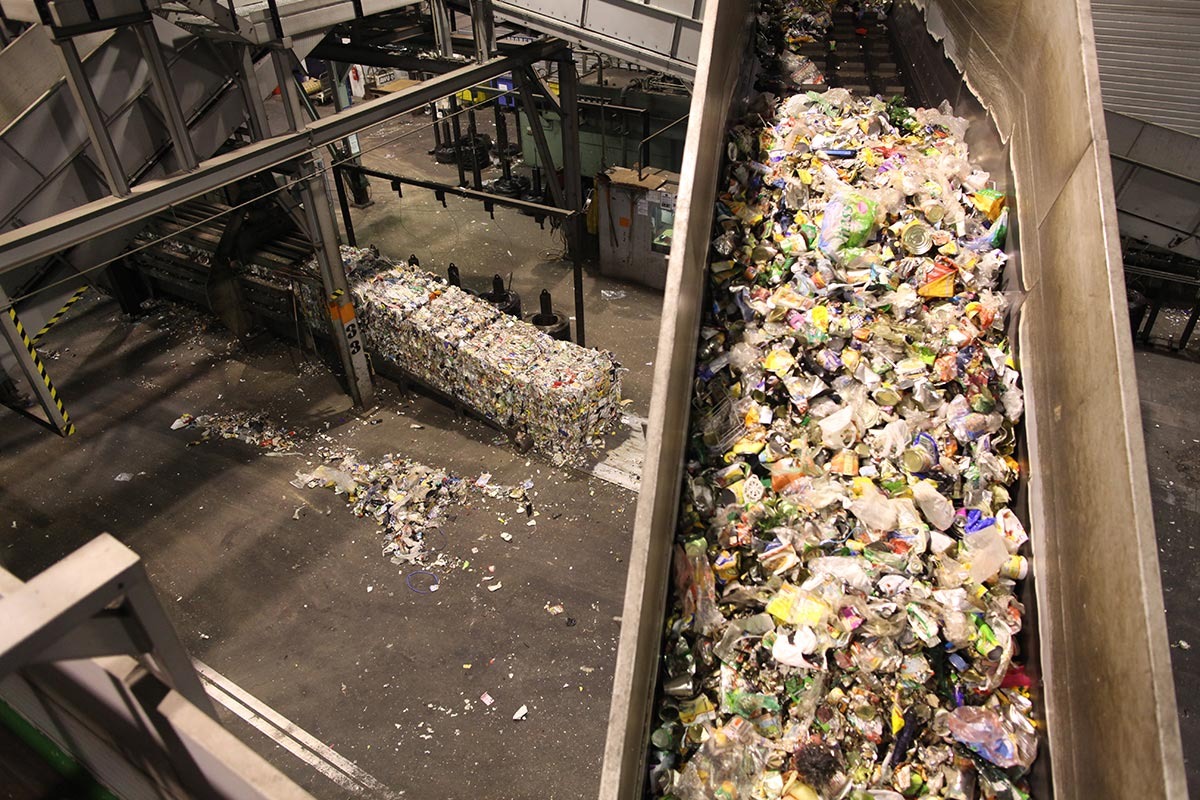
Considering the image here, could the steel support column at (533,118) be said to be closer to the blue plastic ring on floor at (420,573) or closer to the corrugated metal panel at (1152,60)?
the blue plastic ring on floor at (420,573)

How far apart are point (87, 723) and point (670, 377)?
207cm

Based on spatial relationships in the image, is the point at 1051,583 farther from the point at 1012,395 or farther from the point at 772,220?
the point at 772,220

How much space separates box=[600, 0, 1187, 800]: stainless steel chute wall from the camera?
6.60 feet

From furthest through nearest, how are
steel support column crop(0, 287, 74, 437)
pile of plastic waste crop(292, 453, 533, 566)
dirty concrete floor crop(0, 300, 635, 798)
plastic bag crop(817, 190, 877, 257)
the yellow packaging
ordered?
pile of plastic waste crop(292, 453, 533, 566) < steel support column crop(0, 287, 74, 437) < dirty concrete floor crop(0, 300, 635, 798) < plastic bag crop(817, 190, 877, 257) < the yellow packaging

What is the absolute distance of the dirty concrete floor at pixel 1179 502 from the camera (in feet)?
15.1

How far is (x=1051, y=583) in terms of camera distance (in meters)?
2.62

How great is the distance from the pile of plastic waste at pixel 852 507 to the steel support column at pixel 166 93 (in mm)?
3894

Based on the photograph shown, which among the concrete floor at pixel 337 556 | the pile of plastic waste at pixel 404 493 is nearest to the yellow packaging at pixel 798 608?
the concrete floor at pixel 337 556

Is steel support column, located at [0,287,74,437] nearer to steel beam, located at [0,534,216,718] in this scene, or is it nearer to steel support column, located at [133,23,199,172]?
steel support column, located at [133,23,199,172]

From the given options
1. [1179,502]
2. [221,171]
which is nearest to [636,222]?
[221,171]

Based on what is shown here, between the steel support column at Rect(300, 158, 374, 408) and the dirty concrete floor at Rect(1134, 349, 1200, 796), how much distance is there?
6890 mm

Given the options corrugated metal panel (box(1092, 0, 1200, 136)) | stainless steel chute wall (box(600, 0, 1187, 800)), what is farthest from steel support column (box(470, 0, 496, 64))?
corrugated metal panel (box(1092, 0, 1200, 136))

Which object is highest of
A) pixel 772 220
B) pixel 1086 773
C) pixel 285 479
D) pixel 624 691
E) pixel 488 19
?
pixel 488 19

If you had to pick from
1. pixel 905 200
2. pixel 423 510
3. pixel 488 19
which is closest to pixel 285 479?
pixel 423 510
